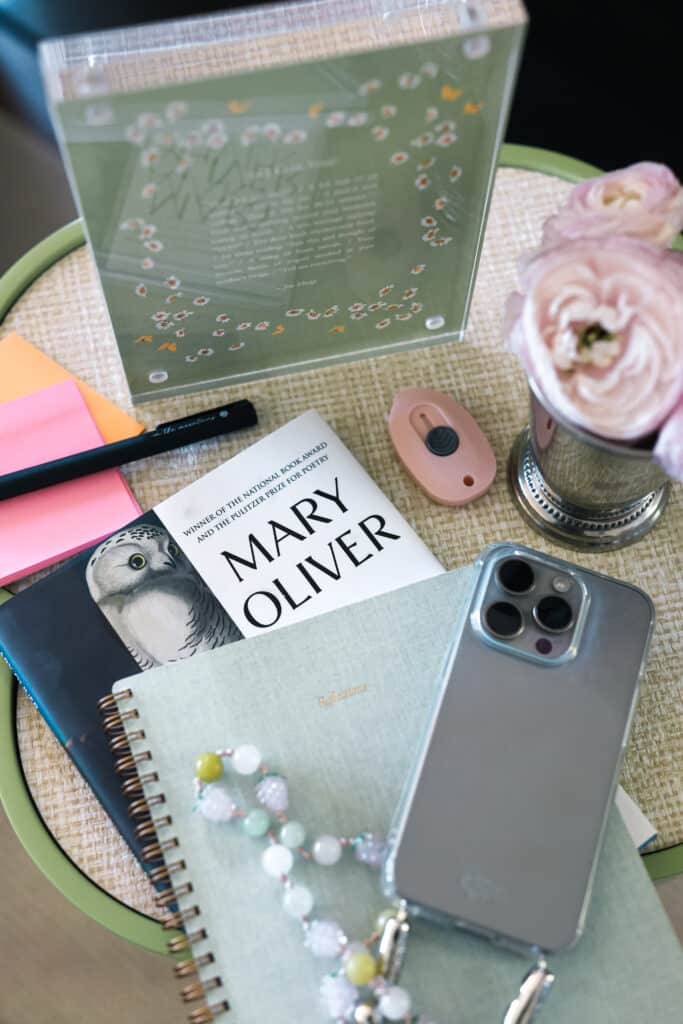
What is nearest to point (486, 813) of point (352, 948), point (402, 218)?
point (352, 948)

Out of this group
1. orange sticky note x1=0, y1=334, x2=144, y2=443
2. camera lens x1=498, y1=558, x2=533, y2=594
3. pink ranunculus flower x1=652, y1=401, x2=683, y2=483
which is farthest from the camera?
orange sticky note x1=0, y1=334, x2=144, y2=443

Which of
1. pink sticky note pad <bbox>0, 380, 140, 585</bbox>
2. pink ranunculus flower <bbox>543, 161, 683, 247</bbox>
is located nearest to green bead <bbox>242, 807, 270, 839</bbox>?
pink sticky note pad <bbox>0, 380, 140, 585</bbox>

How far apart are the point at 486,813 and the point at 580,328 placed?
0.25 metres

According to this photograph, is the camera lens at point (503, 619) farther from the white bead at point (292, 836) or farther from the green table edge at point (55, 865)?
the green table edge at point (55, 865)

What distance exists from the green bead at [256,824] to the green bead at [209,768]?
0.03m

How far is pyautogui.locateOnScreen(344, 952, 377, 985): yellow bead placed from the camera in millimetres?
493

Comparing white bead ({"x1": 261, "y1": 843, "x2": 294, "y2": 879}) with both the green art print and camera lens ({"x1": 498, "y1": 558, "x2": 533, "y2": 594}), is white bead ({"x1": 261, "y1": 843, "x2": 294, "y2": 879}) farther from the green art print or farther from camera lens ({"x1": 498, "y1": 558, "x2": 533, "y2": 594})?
the green art print

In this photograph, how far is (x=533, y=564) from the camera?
0.55 m

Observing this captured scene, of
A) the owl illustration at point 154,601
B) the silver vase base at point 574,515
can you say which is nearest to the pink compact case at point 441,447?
the silver vase base at point 574,515

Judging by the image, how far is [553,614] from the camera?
1.77 feet

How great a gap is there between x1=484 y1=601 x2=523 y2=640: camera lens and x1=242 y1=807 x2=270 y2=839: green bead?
0.16 m

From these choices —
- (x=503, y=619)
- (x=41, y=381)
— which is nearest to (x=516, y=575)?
(x=503, y=619)

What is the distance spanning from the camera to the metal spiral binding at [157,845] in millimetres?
507

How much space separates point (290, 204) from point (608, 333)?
0.62ft
